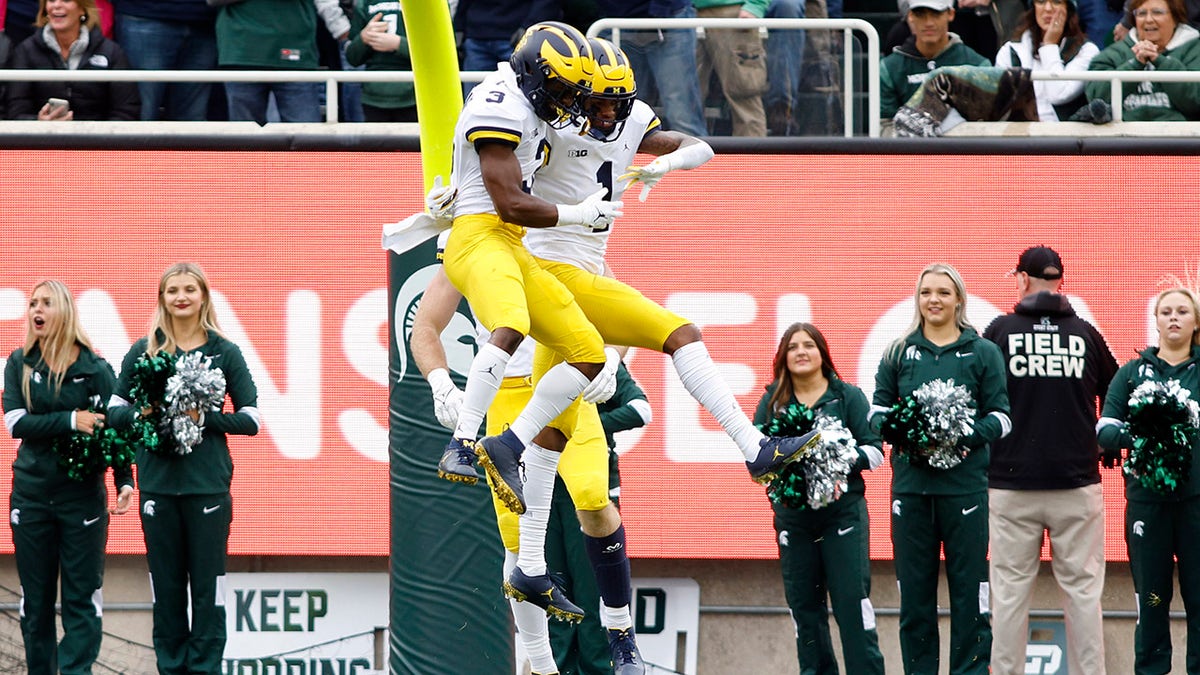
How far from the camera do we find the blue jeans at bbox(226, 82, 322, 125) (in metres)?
10.5

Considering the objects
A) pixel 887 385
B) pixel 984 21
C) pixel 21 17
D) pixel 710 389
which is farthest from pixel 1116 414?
pixel 21 17

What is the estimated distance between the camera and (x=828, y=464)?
8406 millimetres

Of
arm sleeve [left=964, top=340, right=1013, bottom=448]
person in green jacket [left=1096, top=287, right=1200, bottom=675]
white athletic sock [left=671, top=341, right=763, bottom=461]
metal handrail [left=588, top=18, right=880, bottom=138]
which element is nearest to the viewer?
white athletic sock [left=671, top=341, right=763, bottom=461]

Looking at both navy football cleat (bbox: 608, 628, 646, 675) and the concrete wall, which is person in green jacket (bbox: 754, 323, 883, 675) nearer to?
the concrete wall

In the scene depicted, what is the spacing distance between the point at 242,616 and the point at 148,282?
1.87 meters

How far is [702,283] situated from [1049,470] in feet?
6.87

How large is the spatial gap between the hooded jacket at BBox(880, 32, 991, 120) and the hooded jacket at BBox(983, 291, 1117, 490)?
1.73 meters

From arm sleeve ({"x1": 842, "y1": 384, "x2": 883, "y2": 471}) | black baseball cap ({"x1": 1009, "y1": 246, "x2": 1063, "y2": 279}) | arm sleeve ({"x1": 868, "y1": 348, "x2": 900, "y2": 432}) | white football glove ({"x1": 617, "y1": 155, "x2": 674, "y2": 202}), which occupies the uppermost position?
white football glove ({"x1": 617, "y1": 155, "x2": 674, "y2": 202})

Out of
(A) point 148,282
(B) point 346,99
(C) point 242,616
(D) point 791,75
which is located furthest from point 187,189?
(D) point 791,75

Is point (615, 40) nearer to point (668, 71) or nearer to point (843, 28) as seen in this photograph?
point (668, 71)

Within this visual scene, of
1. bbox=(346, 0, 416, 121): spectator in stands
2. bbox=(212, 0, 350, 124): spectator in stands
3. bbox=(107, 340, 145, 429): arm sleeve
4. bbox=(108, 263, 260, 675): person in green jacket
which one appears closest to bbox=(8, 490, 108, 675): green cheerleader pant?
bbox=(108, 263, 260, 675): person in green jacket

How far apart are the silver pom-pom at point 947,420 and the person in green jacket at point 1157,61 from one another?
8.23 feet

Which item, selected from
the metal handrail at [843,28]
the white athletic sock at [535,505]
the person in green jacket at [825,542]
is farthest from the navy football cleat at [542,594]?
the metal handrail at [843,28]

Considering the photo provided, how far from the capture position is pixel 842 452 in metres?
8.39
